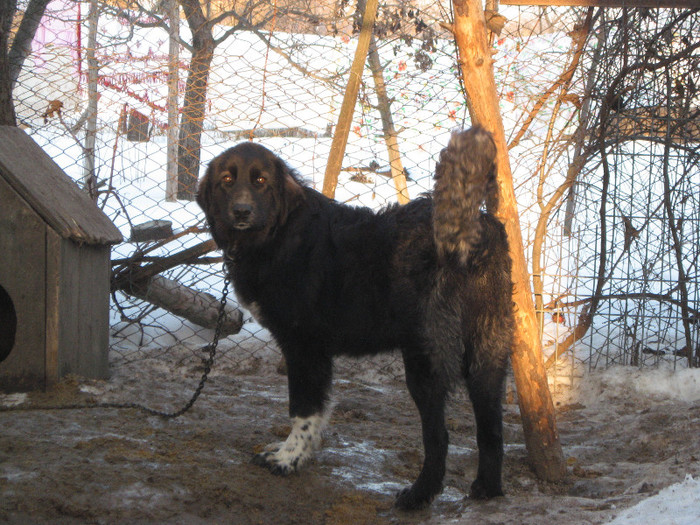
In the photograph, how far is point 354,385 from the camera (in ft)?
15.5

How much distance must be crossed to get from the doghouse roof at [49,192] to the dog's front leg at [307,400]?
1.50m

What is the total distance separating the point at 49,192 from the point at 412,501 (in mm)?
2684

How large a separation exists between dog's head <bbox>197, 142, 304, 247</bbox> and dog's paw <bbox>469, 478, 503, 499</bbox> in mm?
1542

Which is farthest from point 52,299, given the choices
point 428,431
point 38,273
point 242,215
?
point 428,431

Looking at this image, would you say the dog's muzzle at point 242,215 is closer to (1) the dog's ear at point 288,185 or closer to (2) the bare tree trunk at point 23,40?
(1) the dog's ear at point 288,185

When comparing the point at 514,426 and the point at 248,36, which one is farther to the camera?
the point at 248,36

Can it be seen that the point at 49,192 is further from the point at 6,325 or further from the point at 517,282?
the point at 517,282

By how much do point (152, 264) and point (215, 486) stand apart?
2746 millimetres

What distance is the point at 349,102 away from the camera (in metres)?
4.48

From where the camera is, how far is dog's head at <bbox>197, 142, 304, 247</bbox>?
3.14 metres

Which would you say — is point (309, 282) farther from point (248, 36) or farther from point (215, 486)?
point (248, 36)

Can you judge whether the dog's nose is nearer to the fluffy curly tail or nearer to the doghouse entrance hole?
the fluffy curly tail

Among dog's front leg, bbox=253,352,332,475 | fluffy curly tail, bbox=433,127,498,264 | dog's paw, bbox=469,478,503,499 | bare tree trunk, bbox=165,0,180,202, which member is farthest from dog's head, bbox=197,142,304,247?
bare tree trunk, bbox=165,0,180,202

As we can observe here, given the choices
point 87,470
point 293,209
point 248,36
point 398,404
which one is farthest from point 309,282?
point 248,36
